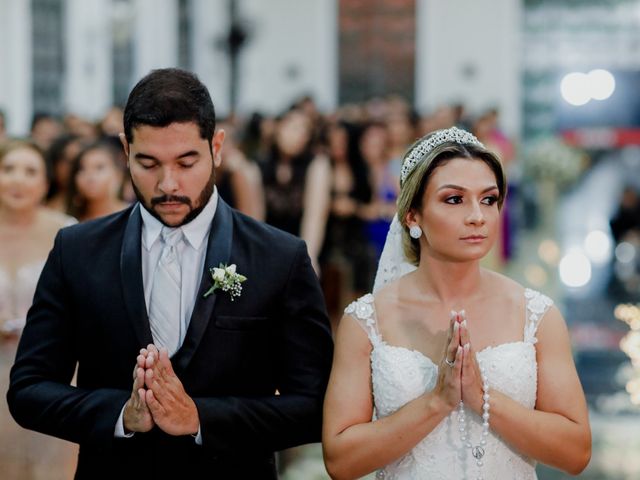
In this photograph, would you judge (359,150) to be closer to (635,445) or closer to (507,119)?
(635,445)

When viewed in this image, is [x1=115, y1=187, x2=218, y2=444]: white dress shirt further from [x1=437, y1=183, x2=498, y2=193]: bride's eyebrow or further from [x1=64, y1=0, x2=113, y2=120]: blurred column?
[x1=64, y1=0, x2=113, y2=120]: blurred column

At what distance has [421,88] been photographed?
26719mm

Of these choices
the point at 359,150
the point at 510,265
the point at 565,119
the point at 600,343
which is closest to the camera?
the point at 600,343

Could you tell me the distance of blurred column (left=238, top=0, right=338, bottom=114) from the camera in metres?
26.9

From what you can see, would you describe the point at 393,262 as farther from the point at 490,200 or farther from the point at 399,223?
the point at 490,200

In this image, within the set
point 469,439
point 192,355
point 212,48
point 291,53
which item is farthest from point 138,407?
point 291,53

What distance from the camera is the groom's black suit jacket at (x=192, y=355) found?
11.4 feet

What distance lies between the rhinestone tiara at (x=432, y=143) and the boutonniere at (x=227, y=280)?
0.61 metres

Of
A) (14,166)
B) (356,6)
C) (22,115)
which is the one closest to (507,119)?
(356,6)

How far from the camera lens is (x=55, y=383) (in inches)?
139

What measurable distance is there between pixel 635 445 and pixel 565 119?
54.9 feet

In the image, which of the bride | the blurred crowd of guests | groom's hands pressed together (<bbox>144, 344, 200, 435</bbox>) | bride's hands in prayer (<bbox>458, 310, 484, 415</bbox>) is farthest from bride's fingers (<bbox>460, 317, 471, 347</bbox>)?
the blurred crowd of guests

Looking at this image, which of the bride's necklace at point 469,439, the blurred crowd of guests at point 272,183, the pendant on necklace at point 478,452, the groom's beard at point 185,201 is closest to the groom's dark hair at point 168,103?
the groom's beard at point 185,201

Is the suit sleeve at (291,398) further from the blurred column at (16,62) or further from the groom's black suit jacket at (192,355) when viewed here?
the blurred column at (16,62)
